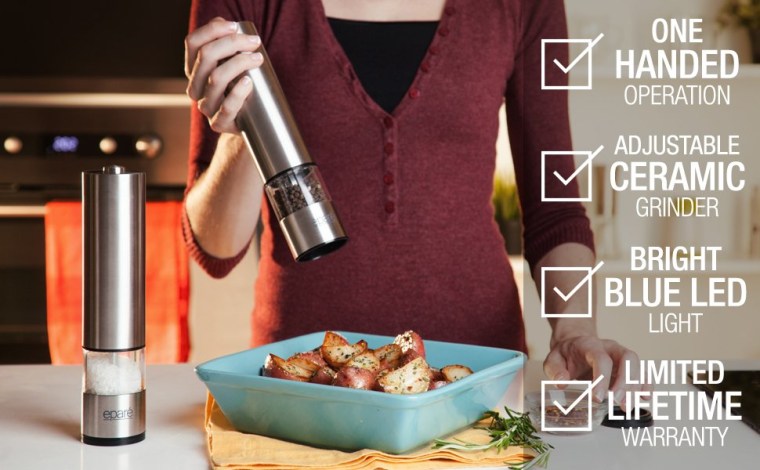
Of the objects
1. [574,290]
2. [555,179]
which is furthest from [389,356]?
[555,179]

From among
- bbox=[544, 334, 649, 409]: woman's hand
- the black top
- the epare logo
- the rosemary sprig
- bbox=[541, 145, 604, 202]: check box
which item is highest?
the black top

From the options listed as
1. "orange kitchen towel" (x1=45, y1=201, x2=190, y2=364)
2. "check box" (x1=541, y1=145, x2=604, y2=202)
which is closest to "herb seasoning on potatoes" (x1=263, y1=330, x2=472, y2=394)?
"check box" (x1=541, y1=145, x2=604, y2=202)

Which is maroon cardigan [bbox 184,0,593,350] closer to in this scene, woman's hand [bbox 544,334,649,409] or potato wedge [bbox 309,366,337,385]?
woman's hand [bbox 544,334,649,409]

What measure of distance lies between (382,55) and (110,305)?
65 cm

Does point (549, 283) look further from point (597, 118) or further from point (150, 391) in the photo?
point (150, 391)

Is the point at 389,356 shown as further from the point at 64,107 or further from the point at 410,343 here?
the point at 64,107

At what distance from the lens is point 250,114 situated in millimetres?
919

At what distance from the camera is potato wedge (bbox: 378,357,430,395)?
0.82 metres

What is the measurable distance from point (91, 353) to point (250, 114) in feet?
0.89

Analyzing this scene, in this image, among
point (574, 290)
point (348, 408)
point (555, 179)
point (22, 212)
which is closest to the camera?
point (348, 408)

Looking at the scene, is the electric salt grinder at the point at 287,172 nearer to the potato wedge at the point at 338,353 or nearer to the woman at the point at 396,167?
the potato wedge at the point at 338,353

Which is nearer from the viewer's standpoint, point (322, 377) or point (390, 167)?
point (322, 377)

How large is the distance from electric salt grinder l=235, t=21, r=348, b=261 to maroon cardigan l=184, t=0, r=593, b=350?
432mm

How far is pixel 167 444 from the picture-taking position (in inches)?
35.4
